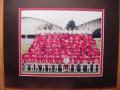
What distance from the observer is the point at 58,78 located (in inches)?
61.1

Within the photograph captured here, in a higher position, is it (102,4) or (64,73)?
(102,4)

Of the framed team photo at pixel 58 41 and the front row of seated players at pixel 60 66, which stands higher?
the framed team photo at pixel 58 41

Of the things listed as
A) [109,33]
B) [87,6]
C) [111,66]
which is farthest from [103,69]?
[87,6]

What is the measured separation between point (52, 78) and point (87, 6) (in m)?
0.80

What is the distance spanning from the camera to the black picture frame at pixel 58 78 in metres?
1.55

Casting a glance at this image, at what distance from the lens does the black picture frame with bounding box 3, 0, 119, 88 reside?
5.09ft

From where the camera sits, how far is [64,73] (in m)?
1.55

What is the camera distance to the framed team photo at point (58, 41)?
154 centimetres

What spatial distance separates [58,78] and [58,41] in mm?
369

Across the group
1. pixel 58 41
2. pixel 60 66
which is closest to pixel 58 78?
pixel 60 66

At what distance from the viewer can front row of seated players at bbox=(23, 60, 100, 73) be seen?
1.54 metres

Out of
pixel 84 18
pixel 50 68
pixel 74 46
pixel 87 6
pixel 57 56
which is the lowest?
pixel 50 68

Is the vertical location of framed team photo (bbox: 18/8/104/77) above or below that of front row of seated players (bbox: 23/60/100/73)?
above

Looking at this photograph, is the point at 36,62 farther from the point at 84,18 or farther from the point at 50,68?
the point at 84,18
